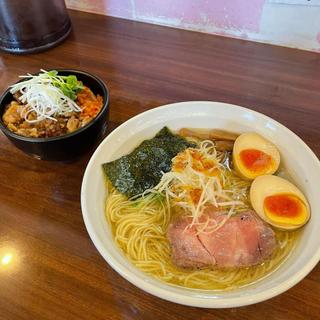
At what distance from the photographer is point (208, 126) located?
39.3 inches

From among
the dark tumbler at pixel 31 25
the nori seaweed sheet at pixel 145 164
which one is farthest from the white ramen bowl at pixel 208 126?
the dark tumbler at pixel 31 25

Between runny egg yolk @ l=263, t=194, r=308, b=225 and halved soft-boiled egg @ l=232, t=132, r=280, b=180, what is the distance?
0.30 feet

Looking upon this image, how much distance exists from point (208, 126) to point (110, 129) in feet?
1.03

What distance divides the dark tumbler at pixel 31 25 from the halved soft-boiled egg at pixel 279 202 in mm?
1068

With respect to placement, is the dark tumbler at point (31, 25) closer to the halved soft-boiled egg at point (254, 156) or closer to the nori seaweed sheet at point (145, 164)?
the nori seaweed sheet at point (145, 164)

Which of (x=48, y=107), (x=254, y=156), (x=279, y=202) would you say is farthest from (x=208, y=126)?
(x=48, y=107)

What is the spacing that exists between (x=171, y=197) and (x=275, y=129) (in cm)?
32

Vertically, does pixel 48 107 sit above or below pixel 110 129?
above

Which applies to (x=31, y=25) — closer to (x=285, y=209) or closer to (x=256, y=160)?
(x=256, y=160)

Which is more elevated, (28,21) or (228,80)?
(28,21)

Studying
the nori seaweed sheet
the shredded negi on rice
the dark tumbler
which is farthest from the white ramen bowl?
the dark tumbler

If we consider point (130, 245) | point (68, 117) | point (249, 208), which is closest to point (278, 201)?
point (249, 208)

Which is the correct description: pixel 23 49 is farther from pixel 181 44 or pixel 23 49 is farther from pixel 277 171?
pixel 277 171

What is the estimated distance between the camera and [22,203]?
921mm
